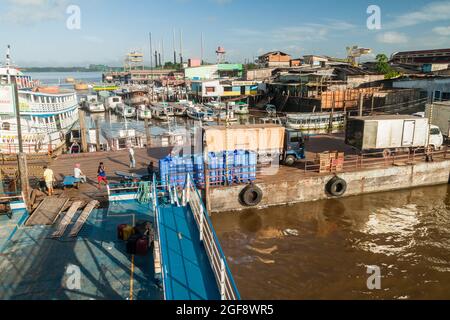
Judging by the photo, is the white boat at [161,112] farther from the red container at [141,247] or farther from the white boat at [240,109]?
the red container at [141,247]

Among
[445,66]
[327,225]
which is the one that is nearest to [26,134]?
[327,225]

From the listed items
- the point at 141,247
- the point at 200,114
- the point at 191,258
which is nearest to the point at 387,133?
the point at 141,247

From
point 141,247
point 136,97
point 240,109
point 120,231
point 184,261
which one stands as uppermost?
point 136,97

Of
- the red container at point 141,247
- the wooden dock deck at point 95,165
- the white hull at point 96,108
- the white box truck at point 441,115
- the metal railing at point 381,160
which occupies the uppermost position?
the white box truck at point 441,115

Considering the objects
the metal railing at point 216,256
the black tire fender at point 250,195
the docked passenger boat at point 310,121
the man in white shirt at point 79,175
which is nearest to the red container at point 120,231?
the metal railing at point 216,256

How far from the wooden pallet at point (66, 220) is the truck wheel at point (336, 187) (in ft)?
45.6

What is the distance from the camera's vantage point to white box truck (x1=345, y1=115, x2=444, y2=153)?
21.8 meters

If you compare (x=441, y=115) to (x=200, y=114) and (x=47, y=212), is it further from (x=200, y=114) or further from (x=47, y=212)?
(x=200, y=114)

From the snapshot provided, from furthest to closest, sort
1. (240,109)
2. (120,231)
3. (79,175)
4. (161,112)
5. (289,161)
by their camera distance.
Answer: (240,109) → (161,112) → (289,161) → (79,175) → (120,231)

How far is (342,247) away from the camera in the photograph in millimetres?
15438

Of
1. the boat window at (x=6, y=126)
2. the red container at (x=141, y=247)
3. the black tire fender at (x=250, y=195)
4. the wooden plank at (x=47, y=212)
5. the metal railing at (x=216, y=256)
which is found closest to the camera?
the metal railing at (x=216, y=256)

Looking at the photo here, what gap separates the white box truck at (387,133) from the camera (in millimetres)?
21781

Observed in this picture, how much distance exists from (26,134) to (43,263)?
853 inches

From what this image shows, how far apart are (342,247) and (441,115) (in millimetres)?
18327
